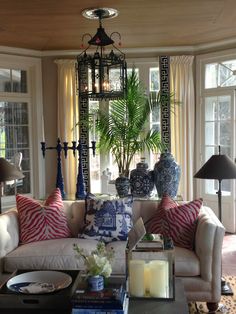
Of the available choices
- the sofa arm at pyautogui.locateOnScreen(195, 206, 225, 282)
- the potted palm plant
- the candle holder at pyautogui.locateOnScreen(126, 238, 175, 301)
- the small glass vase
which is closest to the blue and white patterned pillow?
the sofa arm at pyautogui.locateOnScreen(195, 206, 225, 282)

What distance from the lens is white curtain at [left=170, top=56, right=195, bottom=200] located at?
5.64m

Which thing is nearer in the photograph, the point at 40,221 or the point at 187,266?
the point at 187,266

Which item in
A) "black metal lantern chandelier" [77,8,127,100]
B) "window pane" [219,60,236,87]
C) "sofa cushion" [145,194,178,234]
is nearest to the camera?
"sofa cushion" [145,194,178,234]

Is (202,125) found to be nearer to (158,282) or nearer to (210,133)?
(210,133)

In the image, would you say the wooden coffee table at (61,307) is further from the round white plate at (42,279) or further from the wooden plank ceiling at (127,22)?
the wooden plank ceiling at (127,22)

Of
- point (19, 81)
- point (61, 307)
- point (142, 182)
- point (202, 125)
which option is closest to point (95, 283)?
point (61, 307)

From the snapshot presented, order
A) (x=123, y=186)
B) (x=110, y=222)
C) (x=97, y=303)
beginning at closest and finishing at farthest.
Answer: (x=97, y=303)
(x=110, y=222)
(x=123, y=186)

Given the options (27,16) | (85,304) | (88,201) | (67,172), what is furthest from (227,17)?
(85,304)

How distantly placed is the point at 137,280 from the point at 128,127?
3115mm

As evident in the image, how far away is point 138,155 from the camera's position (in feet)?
18.9

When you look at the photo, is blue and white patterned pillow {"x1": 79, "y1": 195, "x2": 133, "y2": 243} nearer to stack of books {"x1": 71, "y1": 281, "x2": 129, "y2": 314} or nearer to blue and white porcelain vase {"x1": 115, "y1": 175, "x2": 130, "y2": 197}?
blue and white porcelain vase {"x1": 115, "y1": 175, "x2": 130, "y2": 197}

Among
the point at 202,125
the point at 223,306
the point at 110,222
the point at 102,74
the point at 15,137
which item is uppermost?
the point at 102,74

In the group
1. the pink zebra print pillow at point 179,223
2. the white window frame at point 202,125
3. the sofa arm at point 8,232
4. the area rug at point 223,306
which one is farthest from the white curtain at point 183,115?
the sofa arm at point 8,232

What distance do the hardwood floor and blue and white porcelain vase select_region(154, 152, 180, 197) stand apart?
97cm
